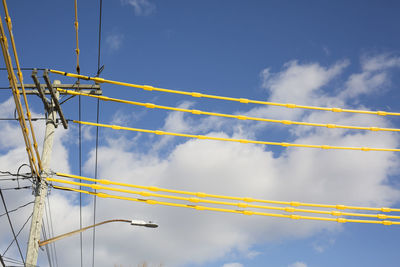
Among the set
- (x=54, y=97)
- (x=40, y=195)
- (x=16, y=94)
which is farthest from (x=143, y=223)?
(x=16, y=94)

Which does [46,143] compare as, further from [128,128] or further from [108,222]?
[108,222]

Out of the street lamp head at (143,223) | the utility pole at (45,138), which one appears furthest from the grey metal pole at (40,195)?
the street lamp head at (143,223)

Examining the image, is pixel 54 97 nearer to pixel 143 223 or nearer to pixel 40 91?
pixel 40 91

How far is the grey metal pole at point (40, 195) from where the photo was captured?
11.1 m

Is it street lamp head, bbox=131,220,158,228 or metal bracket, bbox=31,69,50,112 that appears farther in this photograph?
street lamp head, bbox=131,220,158,228

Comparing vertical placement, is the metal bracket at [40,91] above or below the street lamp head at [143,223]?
above

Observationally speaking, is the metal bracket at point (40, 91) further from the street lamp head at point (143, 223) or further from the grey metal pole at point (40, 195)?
the street lamp head at point (143, 223)

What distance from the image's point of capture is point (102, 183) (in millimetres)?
11398

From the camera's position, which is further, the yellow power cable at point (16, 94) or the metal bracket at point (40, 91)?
the metal bracket at point (40, 91)

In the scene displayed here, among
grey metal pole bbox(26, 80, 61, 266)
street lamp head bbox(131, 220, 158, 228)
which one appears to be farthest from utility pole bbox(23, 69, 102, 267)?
street lamp head bbox(131, 220, 158, 228)

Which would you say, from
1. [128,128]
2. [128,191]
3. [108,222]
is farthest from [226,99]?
[108,222]

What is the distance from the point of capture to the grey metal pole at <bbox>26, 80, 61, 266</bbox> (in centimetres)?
1112

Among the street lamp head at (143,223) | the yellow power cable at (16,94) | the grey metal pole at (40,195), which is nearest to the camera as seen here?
the yellow power cable at (16,94)

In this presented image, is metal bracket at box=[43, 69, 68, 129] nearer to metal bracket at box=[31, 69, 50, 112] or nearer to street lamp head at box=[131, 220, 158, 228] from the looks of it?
metal bracket at box=[31, 69, 50, 112]
